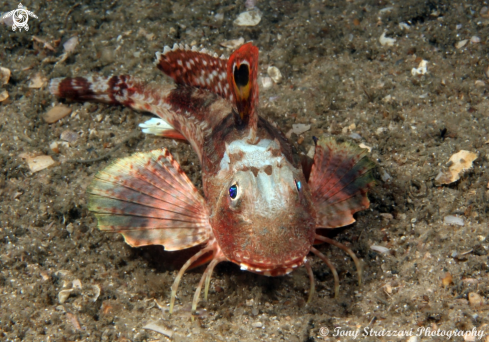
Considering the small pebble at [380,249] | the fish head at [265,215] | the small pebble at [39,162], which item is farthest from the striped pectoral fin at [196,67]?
the small pebble at [380,249]

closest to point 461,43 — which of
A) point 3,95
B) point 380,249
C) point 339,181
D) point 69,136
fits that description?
point 339,181

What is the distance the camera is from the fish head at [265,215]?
279cm

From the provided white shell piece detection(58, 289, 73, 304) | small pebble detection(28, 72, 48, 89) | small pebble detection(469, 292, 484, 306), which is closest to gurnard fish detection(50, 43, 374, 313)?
white shell piece detection(58, 289, 73, 304)

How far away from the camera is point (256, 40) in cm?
562

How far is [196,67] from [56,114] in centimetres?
219

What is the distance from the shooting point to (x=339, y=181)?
3.73 m

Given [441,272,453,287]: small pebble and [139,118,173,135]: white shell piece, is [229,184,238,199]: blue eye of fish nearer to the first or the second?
[441,272,453,287]: small pebble

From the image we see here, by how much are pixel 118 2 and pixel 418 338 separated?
6.39m

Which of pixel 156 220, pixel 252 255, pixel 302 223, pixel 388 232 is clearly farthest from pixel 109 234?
pixel 388 232

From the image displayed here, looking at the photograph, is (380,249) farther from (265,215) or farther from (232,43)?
(232,43)

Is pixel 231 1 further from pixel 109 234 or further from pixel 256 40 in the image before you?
pixel 109 234

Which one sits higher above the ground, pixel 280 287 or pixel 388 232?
pixel 388 232

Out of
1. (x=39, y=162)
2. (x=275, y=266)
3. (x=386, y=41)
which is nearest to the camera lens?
(x=275, y=266)

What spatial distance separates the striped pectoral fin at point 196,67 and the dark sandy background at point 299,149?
32.5 inches
